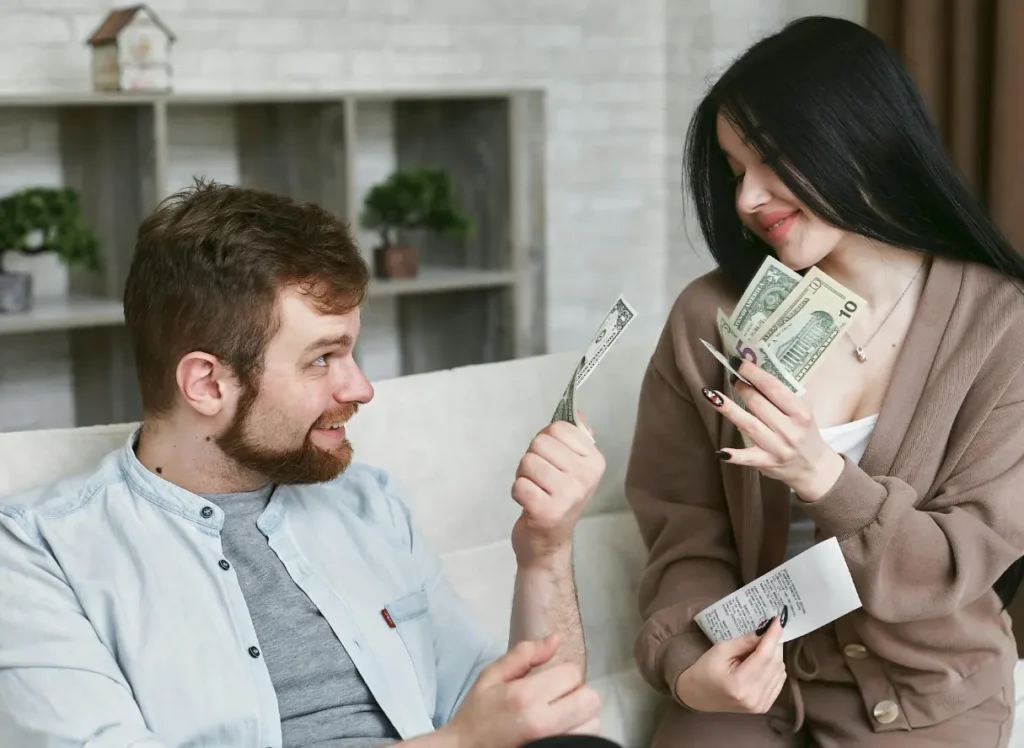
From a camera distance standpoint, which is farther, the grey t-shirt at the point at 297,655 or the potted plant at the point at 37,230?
the potted plant at the point at 37,230

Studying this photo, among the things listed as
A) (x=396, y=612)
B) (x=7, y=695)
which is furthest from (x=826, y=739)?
(x=7, y=695)

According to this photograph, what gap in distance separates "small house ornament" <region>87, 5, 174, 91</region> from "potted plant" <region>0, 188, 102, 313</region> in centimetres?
30

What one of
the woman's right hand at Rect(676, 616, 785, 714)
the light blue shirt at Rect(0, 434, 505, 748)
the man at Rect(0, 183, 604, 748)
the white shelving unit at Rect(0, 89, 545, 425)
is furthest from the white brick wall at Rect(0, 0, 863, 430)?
the woman's right hand at Rect(676, 616, 785, 714)

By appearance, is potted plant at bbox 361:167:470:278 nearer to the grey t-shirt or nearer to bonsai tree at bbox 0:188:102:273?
bonsai tree at bbox 0:188:102:273

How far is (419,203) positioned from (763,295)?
77.3 inches

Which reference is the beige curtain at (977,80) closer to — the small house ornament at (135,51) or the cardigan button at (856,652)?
the cardigan button at (856,652)

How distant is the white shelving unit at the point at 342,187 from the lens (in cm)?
325

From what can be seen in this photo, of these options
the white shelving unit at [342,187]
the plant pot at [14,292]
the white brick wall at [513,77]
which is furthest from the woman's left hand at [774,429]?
the white brick wall at [513,77]

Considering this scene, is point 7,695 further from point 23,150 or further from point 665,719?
point 23,150

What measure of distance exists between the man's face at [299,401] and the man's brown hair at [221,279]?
0.02m

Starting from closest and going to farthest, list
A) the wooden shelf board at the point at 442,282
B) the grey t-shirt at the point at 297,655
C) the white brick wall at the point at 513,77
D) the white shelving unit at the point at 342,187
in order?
1. the grey t-shirt at the point at 297,655
2. the white shelving unit at the point at 342,187
3. the white brick wall at the point at 513,77
4. the wooden shelf board at the point at 442,282

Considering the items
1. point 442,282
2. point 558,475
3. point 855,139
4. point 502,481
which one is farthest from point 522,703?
point 442,282

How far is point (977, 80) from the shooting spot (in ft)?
9.59

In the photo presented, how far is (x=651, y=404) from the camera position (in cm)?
198
